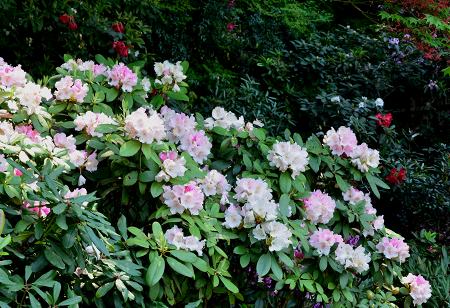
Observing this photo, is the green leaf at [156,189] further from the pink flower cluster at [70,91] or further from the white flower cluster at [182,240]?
the pink flower cluster at [70,91]

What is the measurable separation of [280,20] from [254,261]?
10.4 feet

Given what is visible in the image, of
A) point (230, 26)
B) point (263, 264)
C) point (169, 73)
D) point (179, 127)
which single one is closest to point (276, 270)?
point (263, 264)

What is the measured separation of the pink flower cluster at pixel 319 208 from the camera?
2324 millimetres

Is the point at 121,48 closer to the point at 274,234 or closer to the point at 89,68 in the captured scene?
the point at 89,68

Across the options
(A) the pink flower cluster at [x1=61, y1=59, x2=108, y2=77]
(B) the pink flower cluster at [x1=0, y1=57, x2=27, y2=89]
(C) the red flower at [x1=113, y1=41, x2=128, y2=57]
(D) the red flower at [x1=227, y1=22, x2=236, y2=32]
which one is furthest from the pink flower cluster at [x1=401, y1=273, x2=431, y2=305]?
(D) the red flower at [x1=227, y1=22, x2=236, y2=32]

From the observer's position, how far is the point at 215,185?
7.42 feet

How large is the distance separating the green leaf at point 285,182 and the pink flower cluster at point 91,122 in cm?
71

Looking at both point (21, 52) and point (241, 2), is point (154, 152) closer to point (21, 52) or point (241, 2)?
point (21, 52)

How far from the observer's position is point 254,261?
82.1 inches

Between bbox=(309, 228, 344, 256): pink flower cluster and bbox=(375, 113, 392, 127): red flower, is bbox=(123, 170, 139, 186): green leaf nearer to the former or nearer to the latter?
bbox=(309, 228, 344, 256): pink flower cluster

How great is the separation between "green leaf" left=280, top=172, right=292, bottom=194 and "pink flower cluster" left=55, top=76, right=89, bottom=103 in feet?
2.87

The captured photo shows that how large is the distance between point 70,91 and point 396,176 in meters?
2.05

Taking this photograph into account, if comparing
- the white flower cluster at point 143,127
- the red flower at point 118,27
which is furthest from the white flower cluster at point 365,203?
the red flower at point 118,27

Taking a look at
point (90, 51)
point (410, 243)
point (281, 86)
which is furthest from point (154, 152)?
point (281, 86)
